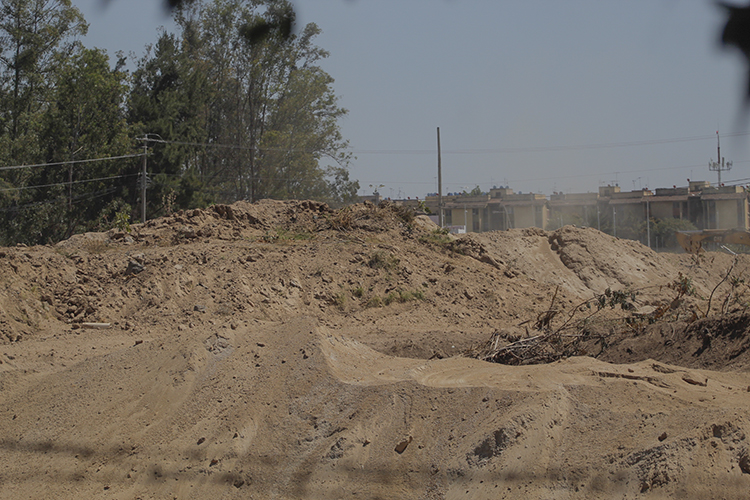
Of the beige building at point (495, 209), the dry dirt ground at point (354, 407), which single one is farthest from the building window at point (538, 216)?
the dry dirt ground at point (354, 407)

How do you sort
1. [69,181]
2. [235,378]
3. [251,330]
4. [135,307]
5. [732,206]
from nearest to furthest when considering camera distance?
[235,378] → [251,330] → [135,307] → [69,181] → [732,206]

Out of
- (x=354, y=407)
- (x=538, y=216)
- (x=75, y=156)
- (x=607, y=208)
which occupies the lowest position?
(x=354, y=407)

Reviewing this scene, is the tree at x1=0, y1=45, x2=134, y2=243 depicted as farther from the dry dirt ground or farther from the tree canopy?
the dry dirt ground

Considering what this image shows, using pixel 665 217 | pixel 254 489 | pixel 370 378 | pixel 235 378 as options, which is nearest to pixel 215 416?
pixel 235 378

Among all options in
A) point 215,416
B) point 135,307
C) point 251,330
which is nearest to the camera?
point 215,416

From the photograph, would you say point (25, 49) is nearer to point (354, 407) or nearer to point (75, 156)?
point (75, 156)

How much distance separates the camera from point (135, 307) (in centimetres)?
1138

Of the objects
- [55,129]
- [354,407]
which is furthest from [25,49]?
[354,407]

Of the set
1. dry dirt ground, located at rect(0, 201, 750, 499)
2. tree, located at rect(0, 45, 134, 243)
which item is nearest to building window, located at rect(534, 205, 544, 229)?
tree, located at rect(0, 45, 134, 243)

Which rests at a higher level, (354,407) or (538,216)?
(538,216)

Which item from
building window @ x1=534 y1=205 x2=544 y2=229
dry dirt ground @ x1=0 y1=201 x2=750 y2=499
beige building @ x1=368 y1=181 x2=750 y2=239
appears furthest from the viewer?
building window @ x1=534 y1=205 x2=544 y2=229

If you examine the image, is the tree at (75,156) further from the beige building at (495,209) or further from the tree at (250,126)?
the beige building at (495,209)

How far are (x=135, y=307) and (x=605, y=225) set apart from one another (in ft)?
127

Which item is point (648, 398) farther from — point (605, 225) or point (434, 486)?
→ point (605, 225)
